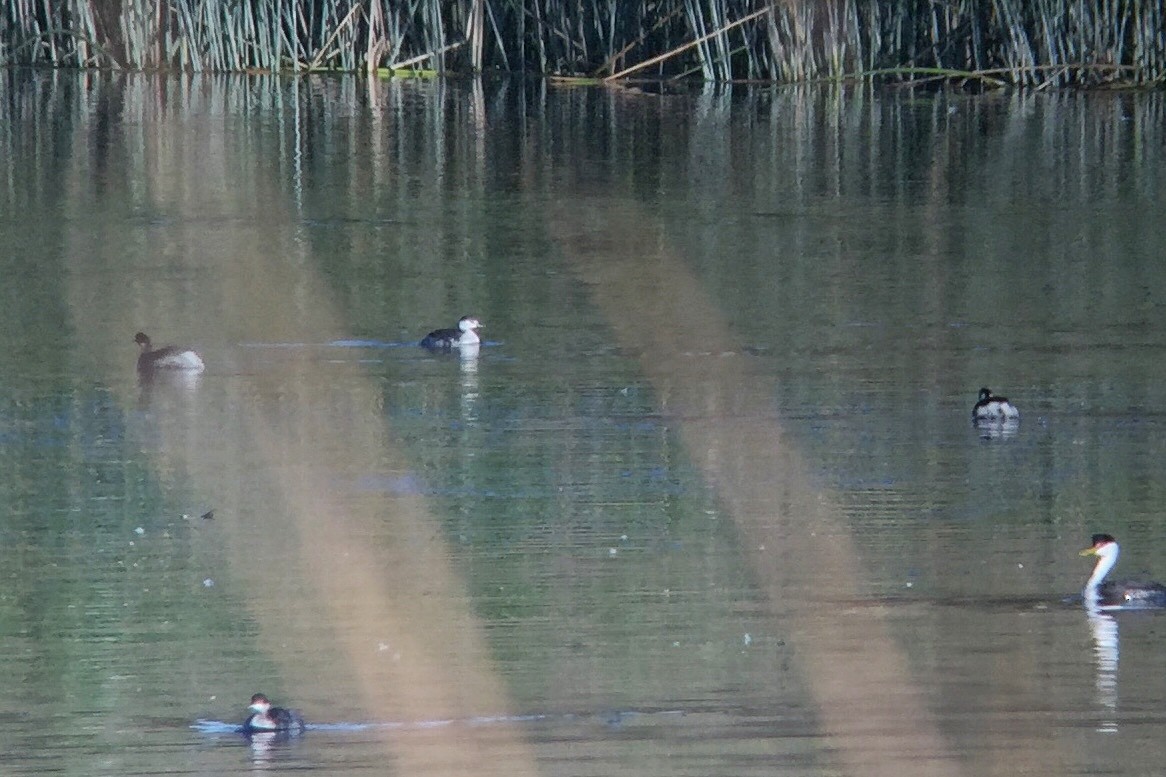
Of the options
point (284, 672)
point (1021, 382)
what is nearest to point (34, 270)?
point (1021, 382)

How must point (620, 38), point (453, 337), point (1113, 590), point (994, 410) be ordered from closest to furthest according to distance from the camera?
point (1113, 590) < point (994, 410) < point (453, 337) < point (620, 38)

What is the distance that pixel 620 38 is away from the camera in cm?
2505

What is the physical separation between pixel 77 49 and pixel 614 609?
→ 21.5 meters

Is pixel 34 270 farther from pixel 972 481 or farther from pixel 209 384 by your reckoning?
pixel 972 481

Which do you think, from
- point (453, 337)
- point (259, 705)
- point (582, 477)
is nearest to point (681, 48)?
point (453, 337)

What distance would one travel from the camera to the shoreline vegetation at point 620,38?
2266 centimetres

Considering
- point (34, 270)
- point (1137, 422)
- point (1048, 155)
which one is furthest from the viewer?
point (1048, 155)

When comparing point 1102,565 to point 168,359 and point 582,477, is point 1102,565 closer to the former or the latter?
point 582,477

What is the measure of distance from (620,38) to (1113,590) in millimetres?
19997

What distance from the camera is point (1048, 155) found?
53.7 feet

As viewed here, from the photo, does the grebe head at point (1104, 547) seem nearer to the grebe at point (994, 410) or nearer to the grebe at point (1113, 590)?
the grebe at point (1113, 590)

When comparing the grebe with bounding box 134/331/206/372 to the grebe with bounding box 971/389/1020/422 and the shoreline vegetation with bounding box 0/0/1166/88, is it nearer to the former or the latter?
the grebe with bounding box 971/389/1020/422

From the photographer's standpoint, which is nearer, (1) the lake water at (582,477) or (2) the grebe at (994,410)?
(1) the lake water at (582,477)

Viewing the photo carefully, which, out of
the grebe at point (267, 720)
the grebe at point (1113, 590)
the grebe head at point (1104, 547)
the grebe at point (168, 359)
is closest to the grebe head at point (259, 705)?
the grebe at point (267, 720)
